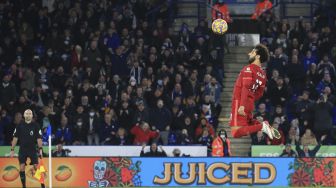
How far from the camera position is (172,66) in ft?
98.3

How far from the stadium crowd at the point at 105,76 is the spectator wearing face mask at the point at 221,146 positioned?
726 mm

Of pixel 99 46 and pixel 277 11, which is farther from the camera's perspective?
pixel 277 11

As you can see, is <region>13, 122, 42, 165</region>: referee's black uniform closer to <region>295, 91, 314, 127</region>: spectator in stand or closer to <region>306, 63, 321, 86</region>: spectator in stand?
<region>295, 91, 314, 127</region>: spectator in stand

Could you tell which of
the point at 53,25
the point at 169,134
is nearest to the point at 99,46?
the point at 53,25

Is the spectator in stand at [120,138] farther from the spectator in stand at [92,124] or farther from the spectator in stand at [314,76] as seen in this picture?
the spectator in stand at [314,76]

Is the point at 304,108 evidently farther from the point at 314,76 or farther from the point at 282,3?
the point at 282,3

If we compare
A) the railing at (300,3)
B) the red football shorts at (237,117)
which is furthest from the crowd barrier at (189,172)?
the red football shorts at (237,117)

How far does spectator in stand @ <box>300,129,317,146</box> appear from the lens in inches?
1090

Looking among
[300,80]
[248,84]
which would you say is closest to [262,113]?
[300,80]

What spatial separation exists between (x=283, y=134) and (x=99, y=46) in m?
6.33

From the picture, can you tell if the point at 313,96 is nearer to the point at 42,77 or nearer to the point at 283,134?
the point at 283,134

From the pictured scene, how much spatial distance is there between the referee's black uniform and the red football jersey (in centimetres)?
779

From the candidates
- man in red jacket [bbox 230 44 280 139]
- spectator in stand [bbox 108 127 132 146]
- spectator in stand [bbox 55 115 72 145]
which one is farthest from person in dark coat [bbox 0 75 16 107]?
man in red jacket [bbox 230 44 280 139]

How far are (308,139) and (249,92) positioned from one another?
36.1ft
